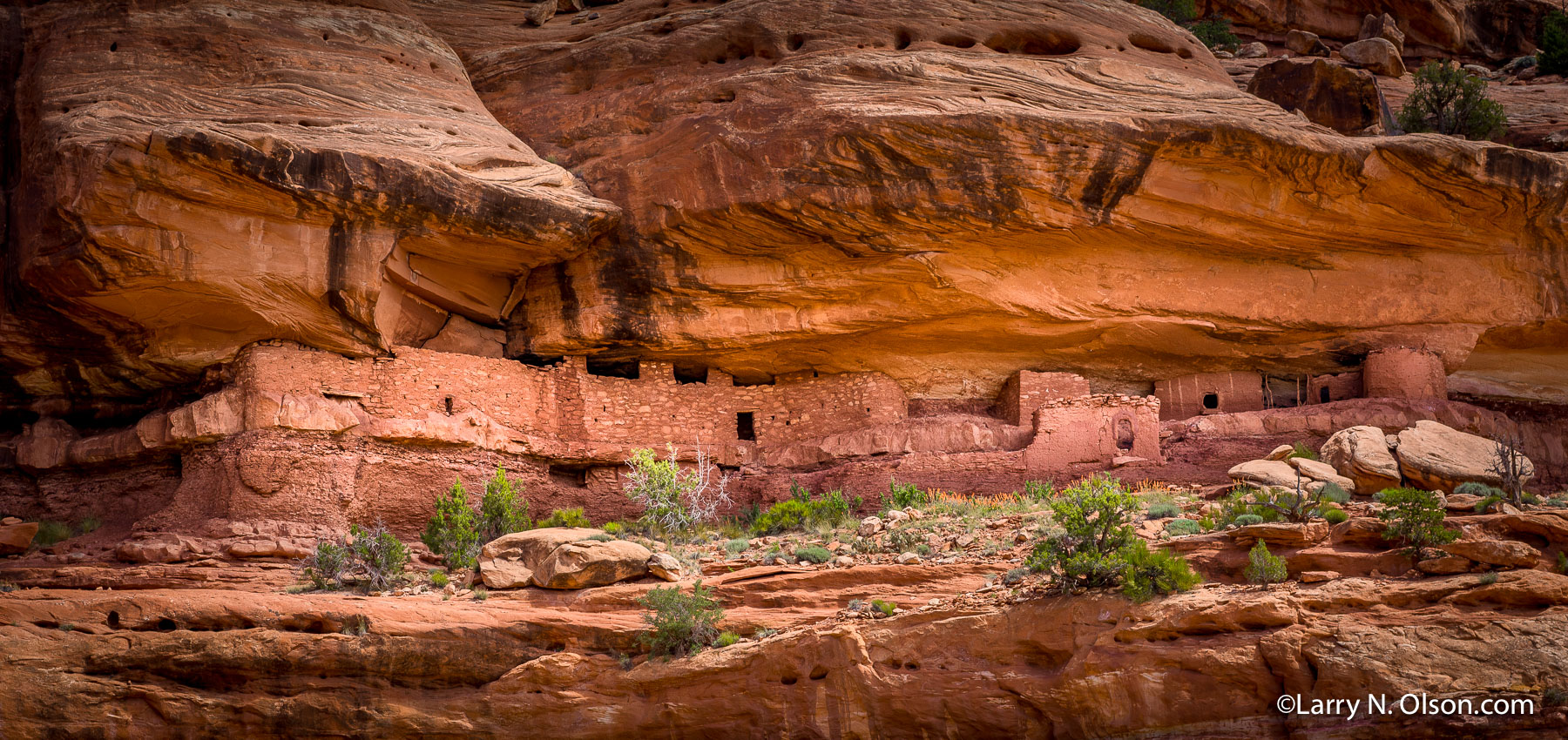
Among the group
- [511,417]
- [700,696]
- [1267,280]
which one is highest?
[1267,280]

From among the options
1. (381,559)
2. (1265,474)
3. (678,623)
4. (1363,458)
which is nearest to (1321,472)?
(1363,458)

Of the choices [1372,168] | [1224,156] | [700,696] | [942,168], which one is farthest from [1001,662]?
[1372,168]

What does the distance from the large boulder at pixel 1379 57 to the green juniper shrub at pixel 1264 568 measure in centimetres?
1907

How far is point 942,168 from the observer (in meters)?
17.5

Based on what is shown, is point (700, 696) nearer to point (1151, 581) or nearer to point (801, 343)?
point (1151, 581)

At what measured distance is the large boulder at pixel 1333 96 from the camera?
20.8 meters

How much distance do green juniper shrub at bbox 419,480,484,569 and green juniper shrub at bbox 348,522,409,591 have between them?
736mm

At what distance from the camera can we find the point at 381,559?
47.3 ft

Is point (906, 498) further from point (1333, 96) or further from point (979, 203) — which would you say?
point (1333, 96)

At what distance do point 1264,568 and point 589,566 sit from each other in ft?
21.9

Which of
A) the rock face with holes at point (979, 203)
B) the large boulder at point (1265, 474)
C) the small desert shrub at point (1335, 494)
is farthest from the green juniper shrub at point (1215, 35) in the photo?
the small desert shrub at point (1335, 494)

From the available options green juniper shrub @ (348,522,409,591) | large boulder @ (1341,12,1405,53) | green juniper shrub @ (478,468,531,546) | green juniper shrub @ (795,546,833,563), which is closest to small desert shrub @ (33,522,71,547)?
green juniper shrub @ (348,522,409,591)

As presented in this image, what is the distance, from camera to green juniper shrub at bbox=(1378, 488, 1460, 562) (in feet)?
36.9

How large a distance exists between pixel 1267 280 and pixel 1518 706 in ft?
35.7
